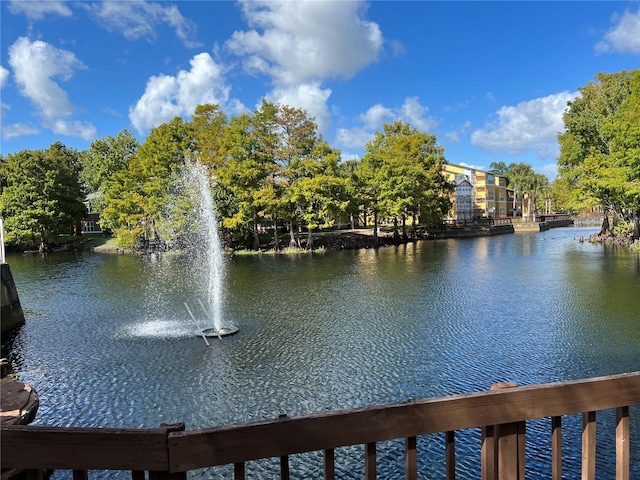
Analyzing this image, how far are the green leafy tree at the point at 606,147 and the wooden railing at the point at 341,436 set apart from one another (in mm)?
28096

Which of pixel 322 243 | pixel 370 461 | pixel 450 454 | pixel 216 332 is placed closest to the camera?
pixel 370 461

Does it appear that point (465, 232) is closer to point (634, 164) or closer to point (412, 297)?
point (634, 164)

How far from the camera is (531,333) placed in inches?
413

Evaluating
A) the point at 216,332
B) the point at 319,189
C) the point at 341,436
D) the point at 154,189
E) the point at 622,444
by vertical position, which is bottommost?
the point at 216,332

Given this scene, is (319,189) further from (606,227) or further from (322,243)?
(606,227)

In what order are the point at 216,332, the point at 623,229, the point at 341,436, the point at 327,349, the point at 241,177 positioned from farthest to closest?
the point at 623,229, the point at 241,177, the point at 216,332, the point at 327,349, the point at 341,436

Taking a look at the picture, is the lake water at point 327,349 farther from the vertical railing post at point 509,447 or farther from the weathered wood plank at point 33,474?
the weathered wood plank at point 33,474

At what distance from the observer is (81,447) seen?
5.91 feet

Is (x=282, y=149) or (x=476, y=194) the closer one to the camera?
(x=282, y=149)

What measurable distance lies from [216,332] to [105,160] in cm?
4733

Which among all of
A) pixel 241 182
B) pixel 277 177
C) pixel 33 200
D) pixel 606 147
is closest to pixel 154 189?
pixel 241 182

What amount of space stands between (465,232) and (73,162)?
1958 inches

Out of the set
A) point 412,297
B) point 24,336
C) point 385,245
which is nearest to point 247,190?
point 385,245

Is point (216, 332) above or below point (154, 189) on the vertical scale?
below
